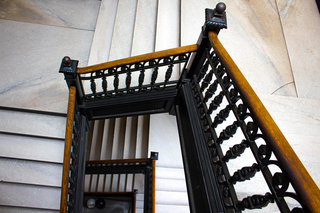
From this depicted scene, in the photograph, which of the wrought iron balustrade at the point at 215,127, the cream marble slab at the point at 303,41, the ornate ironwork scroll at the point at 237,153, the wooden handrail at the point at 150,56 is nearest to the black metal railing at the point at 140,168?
the wrought iron balustrade at the point at 215,127

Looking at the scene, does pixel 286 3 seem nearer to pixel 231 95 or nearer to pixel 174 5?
pixel 174 5

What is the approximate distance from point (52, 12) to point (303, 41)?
4.97 metres

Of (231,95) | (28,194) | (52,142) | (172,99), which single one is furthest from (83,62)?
(231,95)

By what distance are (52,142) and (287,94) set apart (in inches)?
150

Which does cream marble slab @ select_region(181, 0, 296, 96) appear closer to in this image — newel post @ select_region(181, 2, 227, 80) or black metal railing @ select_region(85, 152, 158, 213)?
newel post @ select_region(181, 2, 227, 80)

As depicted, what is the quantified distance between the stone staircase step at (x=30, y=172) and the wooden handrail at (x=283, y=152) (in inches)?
89.3

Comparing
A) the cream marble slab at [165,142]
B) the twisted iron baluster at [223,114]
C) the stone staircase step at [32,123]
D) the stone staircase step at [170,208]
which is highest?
the cream marble slab at [165,142]

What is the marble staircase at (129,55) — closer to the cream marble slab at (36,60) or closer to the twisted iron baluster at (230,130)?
the cream marble slab at (36,60)

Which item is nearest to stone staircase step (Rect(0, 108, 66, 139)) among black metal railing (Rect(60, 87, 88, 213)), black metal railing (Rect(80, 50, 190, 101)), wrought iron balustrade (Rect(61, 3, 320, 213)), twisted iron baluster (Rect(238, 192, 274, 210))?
black metal railing (Rect(60, 87, 88, 213))

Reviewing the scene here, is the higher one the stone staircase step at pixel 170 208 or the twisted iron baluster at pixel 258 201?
the stone staircase step at pixel 170 208

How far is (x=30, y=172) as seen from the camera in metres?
2.44

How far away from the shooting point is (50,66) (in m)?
3.23

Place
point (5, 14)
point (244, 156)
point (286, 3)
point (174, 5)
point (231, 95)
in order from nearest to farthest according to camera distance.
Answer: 1. point (231, 95)
2. point (244, 156)
3. point (5, 14)
4. point (174, 5)
5. point (286, 3)

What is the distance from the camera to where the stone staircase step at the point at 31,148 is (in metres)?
2.47
